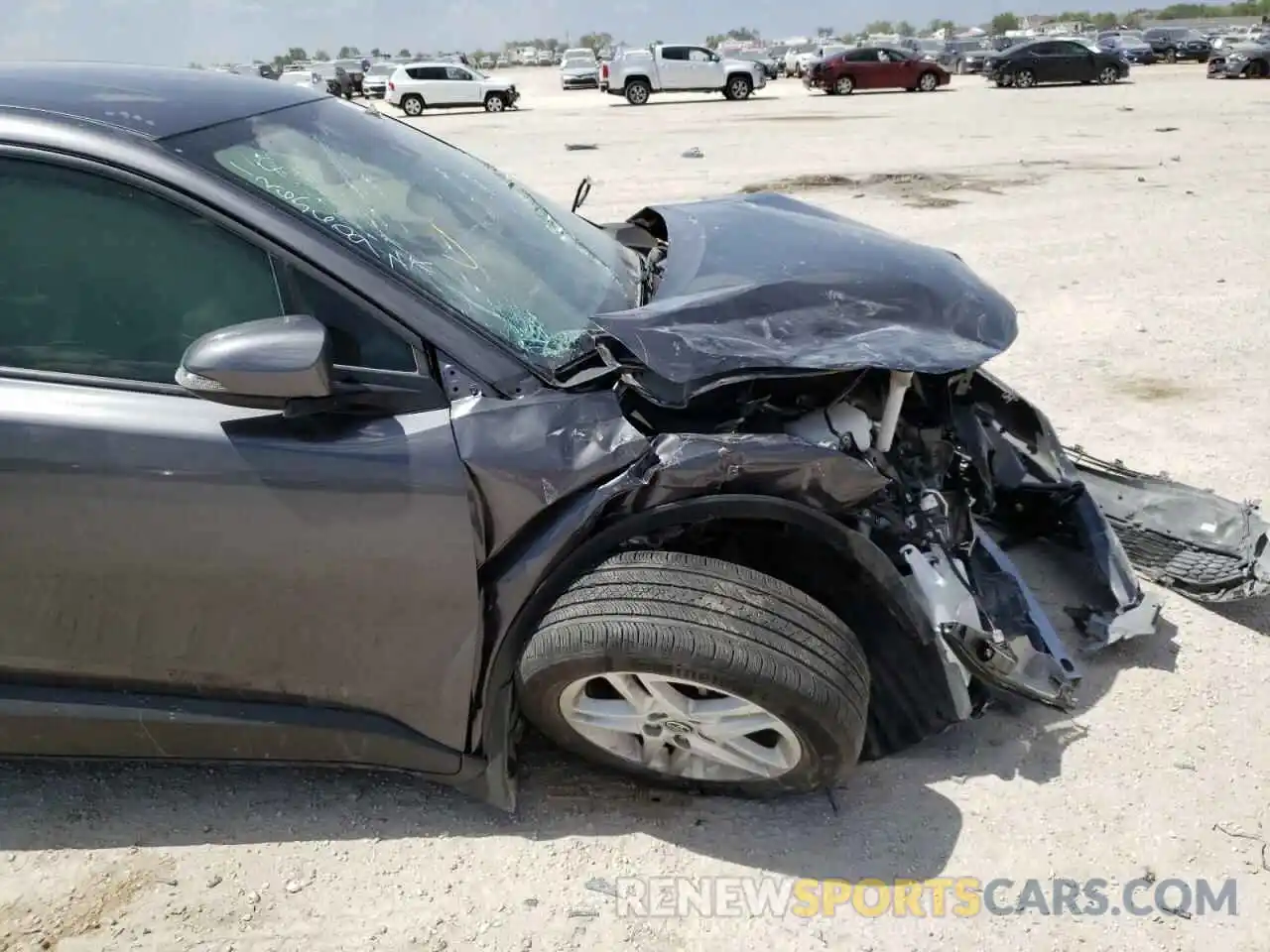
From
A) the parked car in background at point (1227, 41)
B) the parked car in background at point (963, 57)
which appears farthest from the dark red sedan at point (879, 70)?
the parked car in background at point (1227, 41)

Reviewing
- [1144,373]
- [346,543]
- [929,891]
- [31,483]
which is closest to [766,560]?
[929,891]

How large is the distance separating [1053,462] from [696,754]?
181 cm

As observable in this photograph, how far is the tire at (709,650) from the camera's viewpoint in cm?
217

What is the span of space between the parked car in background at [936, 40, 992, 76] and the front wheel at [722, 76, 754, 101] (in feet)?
33.6

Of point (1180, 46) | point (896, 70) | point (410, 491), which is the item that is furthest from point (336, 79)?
point (410, 491)

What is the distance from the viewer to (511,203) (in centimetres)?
299

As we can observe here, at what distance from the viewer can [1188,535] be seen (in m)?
3.42

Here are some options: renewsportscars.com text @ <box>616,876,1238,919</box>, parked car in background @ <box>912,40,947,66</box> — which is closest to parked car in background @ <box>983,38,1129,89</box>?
parked car in background @ <box>912,40,947,66</box>

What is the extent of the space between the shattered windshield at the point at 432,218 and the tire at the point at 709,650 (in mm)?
577

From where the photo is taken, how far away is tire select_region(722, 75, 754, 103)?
2927 cm

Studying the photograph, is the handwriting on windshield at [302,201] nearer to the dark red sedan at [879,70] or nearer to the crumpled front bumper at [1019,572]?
the crumpled front bumper at [1019,572]

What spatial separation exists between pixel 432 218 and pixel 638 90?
28714mm

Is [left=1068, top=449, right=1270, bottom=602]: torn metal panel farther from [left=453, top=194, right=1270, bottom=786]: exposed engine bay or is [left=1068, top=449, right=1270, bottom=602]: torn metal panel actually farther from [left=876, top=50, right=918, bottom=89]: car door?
[left=876, top=50, right=918, bottom=89]: car door

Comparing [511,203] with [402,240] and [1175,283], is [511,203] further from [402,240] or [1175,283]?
[1175,283]
